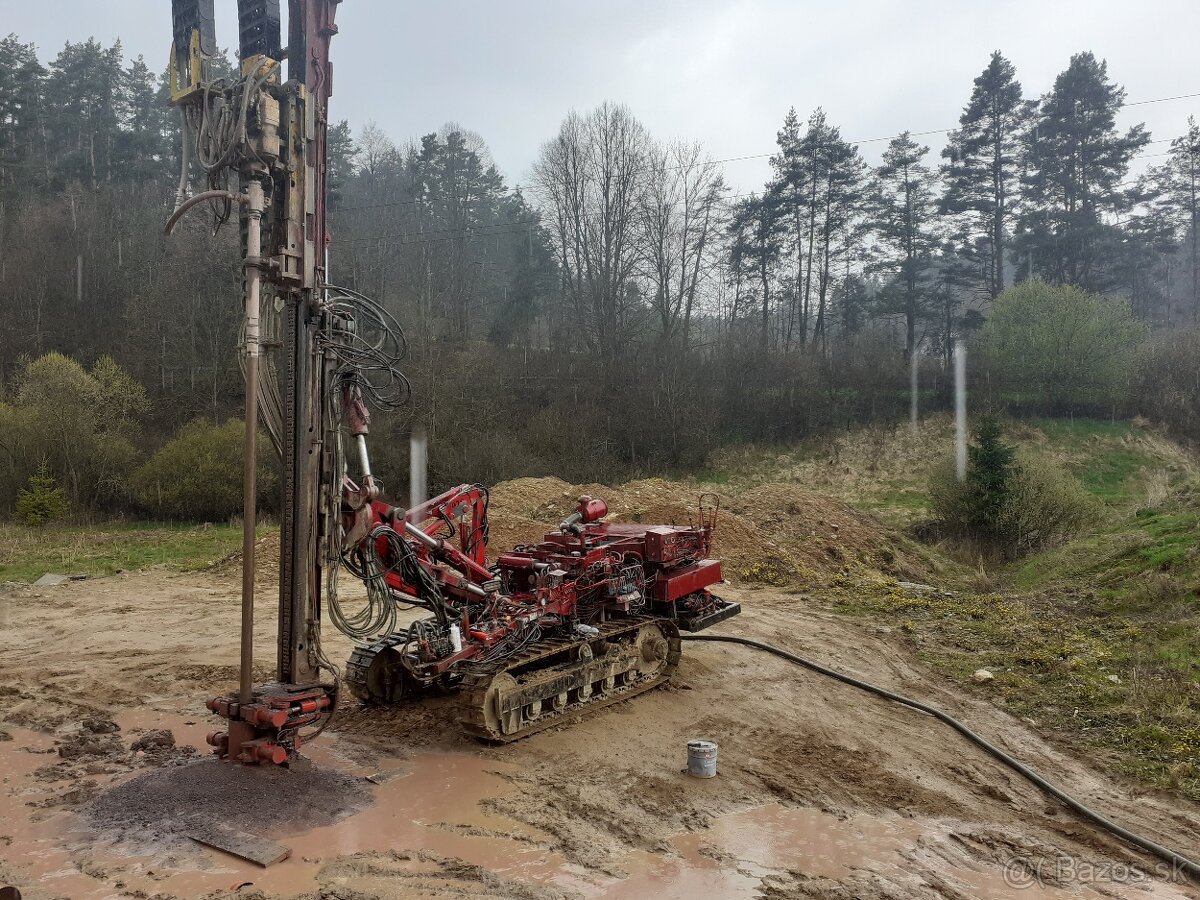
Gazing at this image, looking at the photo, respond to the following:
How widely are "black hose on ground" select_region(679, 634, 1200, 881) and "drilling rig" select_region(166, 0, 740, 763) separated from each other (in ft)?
8.90

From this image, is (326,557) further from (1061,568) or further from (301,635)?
(1061,568)

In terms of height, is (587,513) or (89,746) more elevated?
(587,513)

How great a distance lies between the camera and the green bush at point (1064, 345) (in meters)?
31.2

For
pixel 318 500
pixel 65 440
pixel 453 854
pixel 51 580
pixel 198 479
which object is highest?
pixel 65 440

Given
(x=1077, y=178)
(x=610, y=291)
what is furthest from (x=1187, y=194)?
(x=610, y=291)

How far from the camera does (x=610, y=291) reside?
34562 millimetres

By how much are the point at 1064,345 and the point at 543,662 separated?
2946cm

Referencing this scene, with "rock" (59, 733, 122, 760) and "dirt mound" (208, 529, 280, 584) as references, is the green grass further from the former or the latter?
"rock" (59, 733, 122, 760)

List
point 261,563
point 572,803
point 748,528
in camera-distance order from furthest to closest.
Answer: point 748,528 → point 261,563 → point 572,803

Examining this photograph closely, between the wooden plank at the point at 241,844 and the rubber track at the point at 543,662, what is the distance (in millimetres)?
2031

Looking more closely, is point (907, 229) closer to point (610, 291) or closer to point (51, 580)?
point (610, 291)

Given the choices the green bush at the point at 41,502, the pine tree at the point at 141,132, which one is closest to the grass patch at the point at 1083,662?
the green bush at the point at 41,502

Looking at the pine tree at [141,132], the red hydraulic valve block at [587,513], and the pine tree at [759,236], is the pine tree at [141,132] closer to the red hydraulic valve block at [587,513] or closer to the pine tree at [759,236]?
the pine tree at [759,236]

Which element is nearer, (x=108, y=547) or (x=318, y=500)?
(x=318, y=500)
